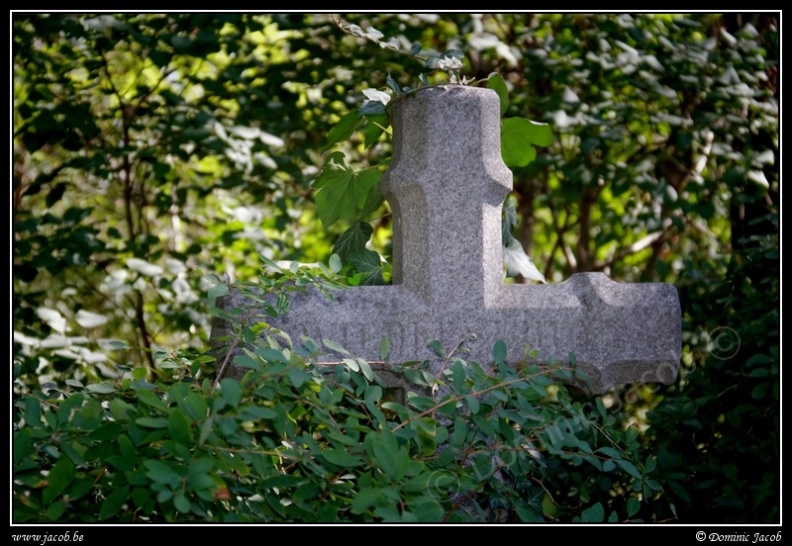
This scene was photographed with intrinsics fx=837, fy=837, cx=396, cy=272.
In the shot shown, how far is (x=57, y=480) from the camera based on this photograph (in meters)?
1.16

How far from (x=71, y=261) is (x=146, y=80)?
1605mm

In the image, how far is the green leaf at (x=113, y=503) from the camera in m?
1.17

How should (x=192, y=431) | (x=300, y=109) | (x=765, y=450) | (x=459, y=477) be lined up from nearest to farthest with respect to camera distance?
(x=192, y=431) < (x=459, y=477) < (x=765, y=450) < (x=300, y=109)

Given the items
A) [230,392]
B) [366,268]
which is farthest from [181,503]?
[366,268]

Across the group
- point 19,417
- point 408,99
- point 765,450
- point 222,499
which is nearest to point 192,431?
point 222,499

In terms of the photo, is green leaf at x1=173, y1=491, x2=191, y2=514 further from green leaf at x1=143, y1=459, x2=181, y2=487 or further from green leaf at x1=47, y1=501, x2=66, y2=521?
green leaf at x1=47, y1=501, x2=66, y2=521

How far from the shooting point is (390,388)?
1741mm

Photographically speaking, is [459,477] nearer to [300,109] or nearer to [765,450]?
[765,450]

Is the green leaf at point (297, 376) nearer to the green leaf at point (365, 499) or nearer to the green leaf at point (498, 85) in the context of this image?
the green leaf at point (365, 499)

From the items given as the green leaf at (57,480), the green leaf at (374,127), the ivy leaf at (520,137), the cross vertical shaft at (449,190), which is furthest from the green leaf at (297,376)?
the ivy leaf at (520,137)

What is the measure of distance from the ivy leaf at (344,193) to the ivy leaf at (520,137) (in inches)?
12.9

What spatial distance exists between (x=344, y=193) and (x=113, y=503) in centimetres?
96

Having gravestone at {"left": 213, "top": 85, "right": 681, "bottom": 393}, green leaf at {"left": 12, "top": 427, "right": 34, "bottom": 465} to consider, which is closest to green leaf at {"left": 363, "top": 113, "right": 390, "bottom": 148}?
gravestone at {"left": 213, "top": 85, "right": 681, "bottom": 393}

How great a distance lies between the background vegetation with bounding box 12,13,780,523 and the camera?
1.25 meters
